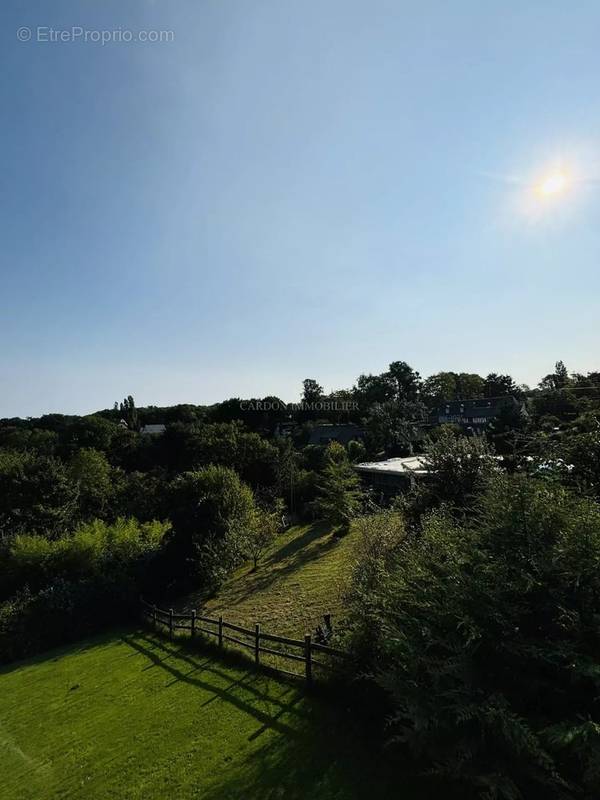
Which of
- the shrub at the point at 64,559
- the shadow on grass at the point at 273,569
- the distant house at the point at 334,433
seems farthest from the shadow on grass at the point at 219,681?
the distant house at the point at 334,433

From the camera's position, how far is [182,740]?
8.56 meters

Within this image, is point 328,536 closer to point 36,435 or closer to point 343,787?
point 343,787

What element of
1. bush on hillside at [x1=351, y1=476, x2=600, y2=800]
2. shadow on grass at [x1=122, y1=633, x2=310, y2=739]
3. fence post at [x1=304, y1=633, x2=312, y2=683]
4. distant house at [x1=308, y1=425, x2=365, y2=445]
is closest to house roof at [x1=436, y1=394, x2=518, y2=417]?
distant house at [x1=308, y1=425, x2=365, y2=445]

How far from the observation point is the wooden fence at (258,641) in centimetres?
906

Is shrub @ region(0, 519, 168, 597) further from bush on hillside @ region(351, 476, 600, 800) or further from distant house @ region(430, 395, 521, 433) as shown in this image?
distant house @ region(430, 395, 521, 433)

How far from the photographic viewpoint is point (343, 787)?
6.22m

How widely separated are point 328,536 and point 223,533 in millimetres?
6593

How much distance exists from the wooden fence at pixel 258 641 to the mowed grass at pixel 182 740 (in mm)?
569

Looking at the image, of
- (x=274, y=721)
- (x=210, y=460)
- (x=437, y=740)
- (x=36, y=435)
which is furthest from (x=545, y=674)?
(x=36, y=435)

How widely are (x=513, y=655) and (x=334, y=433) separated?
5879 cm

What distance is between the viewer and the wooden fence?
906 centimetres

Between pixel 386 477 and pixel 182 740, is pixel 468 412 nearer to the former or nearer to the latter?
pixel 386 477

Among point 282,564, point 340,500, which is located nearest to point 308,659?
point 282,564

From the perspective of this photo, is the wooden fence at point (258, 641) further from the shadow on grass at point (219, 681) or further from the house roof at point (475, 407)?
the house roof at point (475, 407)
